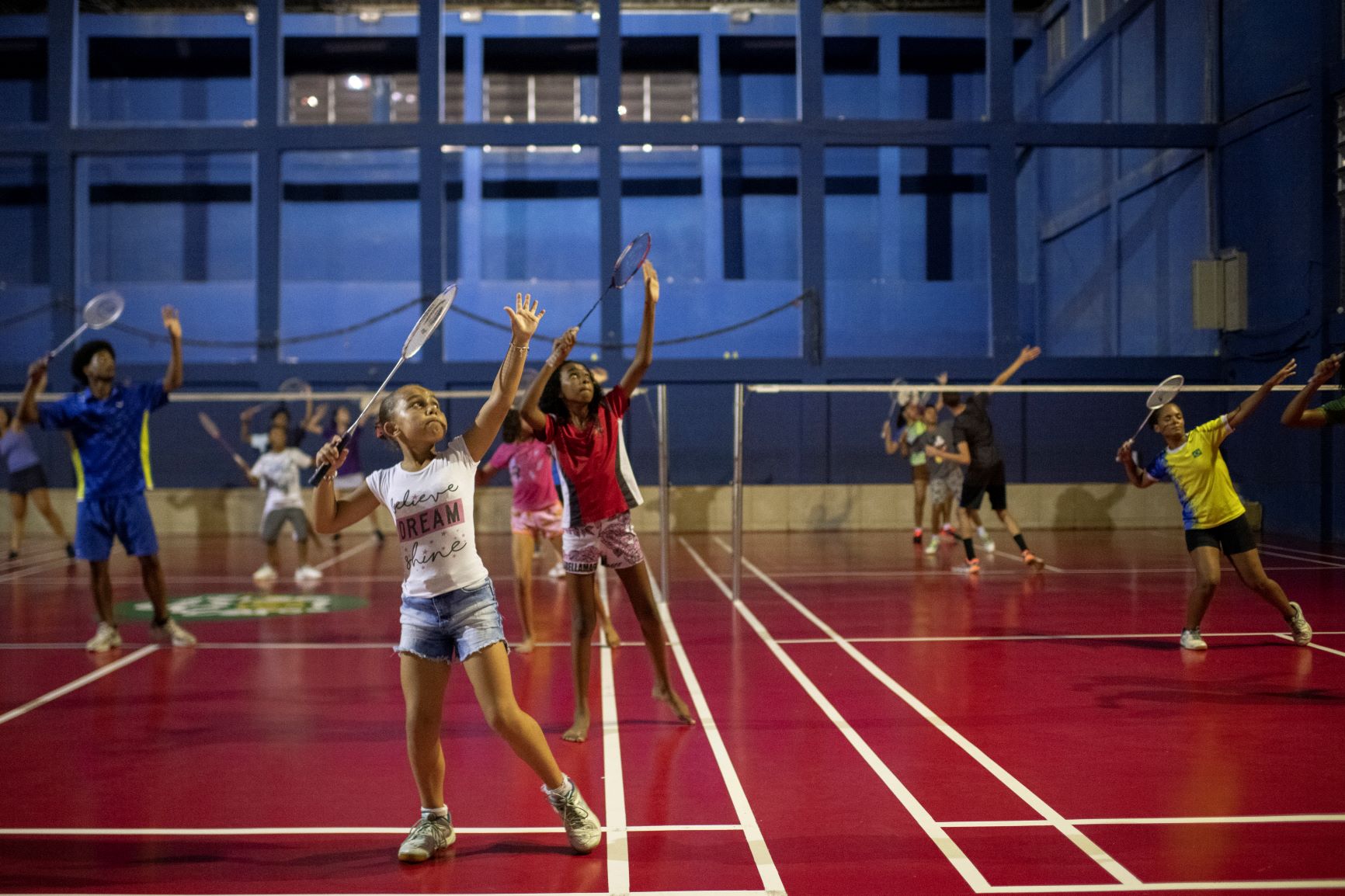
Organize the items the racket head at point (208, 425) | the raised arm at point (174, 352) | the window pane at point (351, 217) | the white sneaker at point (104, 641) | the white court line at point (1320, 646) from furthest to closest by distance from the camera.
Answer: the window pane at point (351, 217) < the racket head at point (208, 425) < the white sneaker at point (104, 641) < the white court line at point (1320, 646) < the raised arm at point (174, 352)

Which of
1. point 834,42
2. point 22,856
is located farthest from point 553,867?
point 834,42

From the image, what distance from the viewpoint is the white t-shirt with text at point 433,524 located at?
13.7 ft

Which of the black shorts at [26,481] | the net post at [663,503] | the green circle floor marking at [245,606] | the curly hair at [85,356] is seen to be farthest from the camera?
the black shorts at [26,481]

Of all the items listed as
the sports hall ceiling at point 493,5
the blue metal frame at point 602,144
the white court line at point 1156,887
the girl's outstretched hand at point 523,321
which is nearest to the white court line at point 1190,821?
the white court line at point 1156,887

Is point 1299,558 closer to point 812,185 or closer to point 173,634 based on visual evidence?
point 812,185

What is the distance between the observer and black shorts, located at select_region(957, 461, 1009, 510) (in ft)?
41.7

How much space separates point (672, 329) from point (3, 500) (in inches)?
459

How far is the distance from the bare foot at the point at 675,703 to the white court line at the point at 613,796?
0.29m

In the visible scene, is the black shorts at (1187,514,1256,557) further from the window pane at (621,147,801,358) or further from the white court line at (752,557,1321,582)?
the window pane at (621,147,801,358)

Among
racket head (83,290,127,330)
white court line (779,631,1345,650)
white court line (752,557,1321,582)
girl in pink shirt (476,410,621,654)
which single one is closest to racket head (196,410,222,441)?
white court line (752,557,1321,582)

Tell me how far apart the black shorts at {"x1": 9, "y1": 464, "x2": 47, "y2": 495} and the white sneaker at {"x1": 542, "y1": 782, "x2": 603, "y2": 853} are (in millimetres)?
14060

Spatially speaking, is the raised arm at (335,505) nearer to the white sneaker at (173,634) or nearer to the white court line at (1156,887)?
the white court line at (1156,887)

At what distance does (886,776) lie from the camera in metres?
5.21

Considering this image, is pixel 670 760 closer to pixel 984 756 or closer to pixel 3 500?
pixel 984 756
